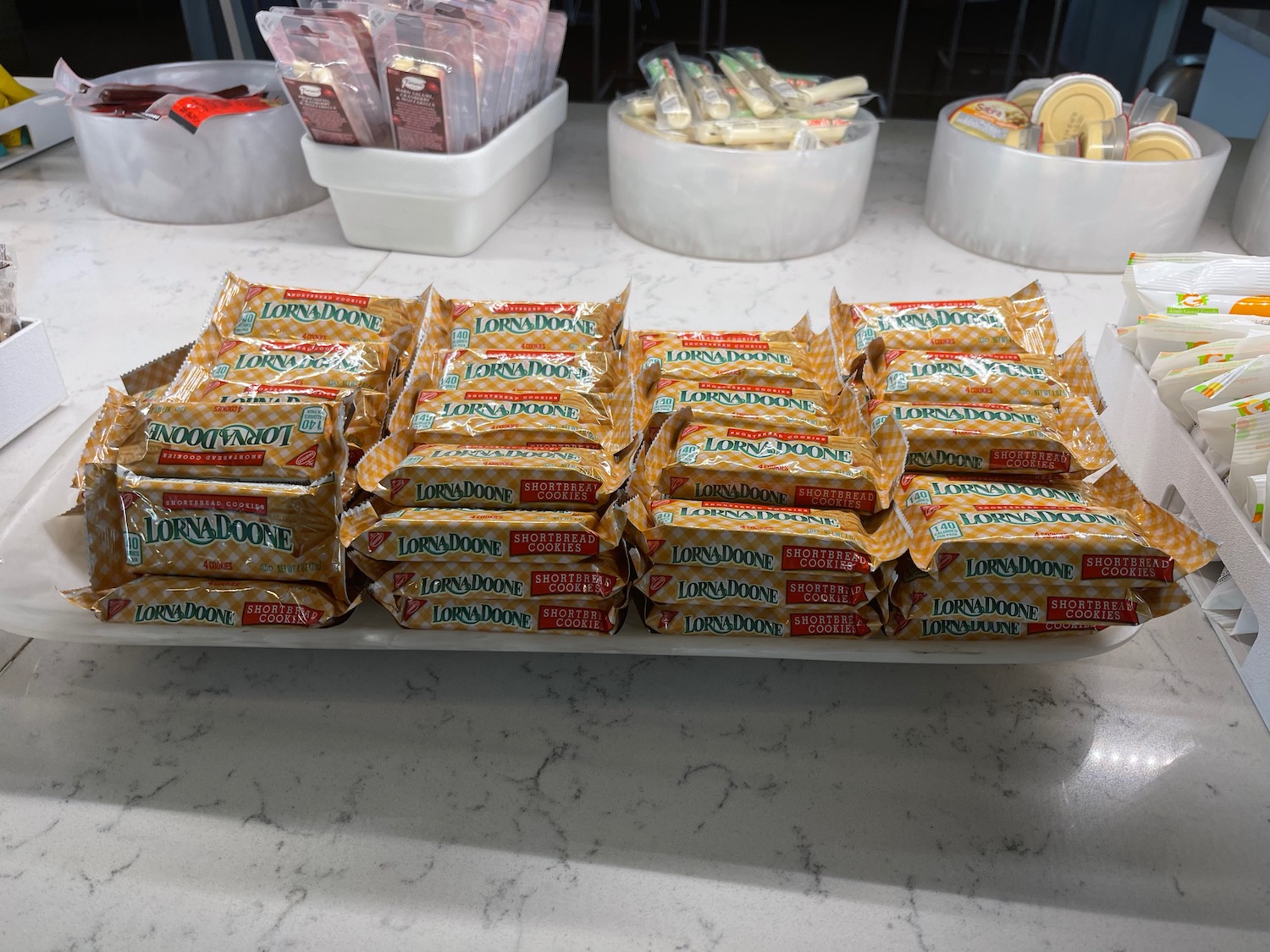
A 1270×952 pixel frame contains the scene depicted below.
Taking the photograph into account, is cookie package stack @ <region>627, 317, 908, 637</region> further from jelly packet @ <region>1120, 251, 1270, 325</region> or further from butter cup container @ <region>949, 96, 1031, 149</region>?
butter cup container @ <region>949, 96, 1031, 149</region>

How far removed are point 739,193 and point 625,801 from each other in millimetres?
1070

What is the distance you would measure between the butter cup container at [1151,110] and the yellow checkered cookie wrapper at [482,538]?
1.31m

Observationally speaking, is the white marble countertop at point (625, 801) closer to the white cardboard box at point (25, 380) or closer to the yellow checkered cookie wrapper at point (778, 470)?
the yellow checkered cookie wrapper at point (778, 470)

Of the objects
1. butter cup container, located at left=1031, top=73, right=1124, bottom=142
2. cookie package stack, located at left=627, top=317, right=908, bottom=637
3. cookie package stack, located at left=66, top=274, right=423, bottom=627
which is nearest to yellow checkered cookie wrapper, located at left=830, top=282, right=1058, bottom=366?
cookie package stack, located at left=627, top=317, right=908, bottom=637

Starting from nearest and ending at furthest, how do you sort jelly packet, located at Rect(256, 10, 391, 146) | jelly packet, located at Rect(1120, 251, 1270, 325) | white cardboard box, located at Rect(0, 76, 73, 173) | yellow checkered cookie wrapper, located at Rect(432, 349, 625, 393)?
yellow checkered cookie wrapper, located at Rect(432, 349, 625, 393) < jelly packet, located at Rect(1120, 251, 1270, 325) < jelly packet, located at Rect(256, 10, 391, 146) < white cardboard box, located at Rect(0, 76, 73, 173)

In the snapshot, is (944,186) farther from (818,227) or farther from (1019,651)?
(1019,651)

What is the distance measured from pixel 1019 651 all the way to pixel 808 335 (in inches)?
14.4

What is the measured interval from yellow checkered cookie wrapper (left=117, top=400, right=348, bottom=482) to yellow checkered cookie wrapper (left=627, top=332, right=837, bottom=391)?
0.28 meters

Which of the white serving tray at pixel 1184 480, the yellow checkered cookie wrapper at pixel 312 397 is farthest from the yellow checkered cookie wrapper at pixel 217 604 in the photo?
the white serving tray at pixel 1184 480

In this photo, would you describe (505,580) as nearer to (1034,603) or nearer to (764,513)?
(764,513)

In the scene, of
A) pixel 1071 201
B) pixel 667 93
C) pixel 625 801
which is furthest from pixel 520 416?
pixel 1071 201

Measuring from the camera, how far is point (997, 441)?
0.74 metres

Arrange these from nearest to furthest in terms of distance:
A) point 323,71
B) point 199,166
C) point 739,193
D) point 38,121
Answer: point 323,71 → point 739,193 → point 199,166 → point 38,121

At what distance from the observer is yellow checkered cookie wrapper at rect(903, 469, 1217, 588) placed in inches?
25.7
